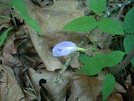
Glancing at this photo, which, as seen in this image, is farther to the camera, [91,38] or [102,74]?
[91,38]

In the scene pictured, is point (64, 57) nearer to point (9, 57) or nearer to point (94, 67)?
point (94, 67)

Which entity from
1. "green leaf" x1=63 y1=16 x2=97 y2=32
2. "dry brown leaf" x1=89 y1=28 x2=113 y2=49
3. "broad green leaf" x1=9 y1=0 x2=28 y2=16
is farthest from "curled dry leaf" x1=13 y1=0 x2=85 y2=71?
"broad green leaf" x1=9 y1=0 x2=28 y2=16

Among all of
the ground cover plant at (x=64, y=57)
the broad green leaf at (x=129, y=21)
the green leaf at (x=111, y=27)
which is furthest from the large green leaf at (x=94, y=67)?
the broad green leaf at (x=129, y=21)

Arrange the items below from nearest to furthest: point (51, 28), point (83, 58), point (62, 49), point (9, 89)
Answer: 1. point (62, 49)
2. point (9, 89)
3. point (83, 58)
4. point (51, 28)

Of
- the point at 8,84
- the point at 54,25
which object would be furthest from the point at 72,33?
Result: the point at 8,84

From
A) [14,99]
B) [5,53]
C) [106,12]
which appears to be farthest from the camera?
[106,12]

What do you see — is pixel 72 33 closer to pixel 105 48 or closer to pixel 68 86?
pixel 105 48

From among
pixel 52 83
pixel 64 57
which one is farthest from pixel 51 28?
pixel 52 83

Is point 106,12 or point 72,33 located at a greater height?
point 106,12
